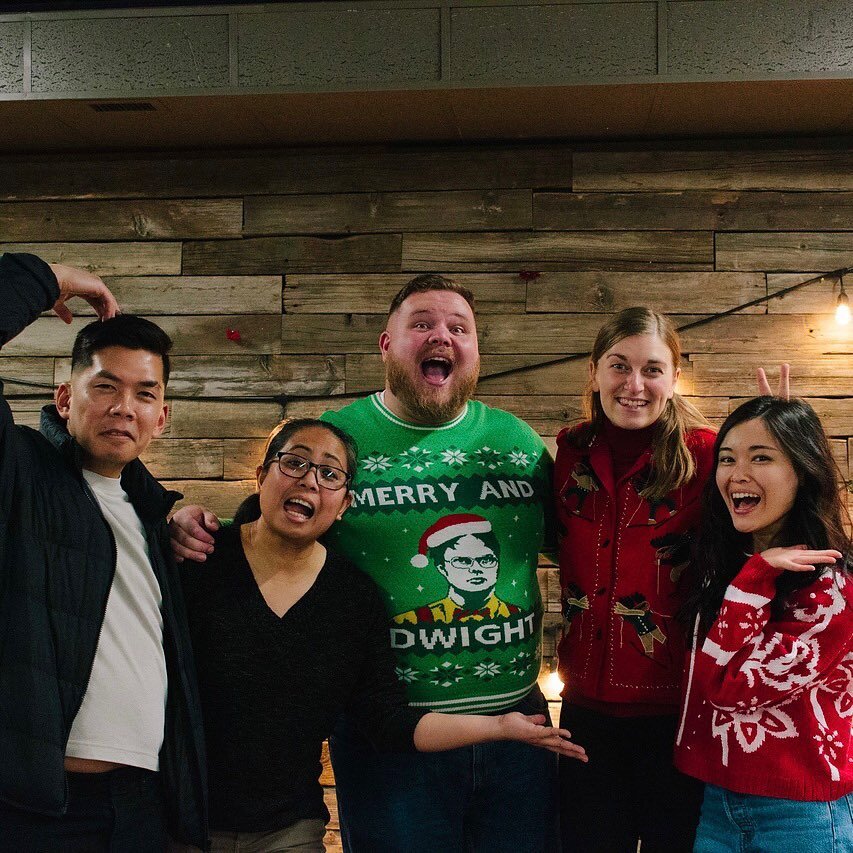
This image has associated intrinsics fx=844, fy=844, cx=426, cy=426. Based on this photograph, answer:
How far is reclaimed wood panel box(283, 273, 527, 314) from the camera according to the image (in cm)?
348

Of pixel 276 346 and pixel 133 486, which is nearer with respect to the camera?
pixel 133 486

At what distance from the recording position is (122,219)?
3621mm

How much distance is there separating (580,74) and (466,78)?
413 mm

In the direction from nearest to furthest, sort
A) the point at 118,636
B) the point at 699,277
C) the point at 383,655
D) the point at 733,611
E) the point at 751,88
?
the point at 118,636
the point at 733,611
the point at 383,655
the point at 751,88
the point at 699,277

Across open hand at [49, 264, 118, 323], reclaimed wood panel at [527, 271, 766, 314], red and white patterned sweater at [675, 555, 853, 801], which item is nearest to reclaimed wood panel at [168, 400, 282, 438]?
reclaimed wood panel at [527, 271, 766, 314]

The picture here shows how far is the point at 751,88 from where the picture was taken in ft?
10.0

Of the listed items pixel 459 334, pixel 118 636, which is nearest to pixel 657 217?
pixel 459 334

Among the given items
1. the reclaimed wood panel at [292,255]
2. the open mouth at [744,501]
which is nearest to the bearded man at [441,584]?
the open mouth at [744,501]

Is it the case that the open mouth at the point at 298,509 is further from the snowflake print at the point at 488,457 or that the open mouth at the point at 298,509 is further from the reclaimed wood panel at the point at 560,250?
the reclaimed wood panel at the point at 560,250

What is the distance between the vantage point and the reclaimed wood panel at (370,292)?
3.48 m

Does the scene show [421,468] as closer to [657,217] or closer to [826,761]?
[826,761]

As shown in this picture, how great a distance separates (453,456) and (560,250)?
1.63 metres

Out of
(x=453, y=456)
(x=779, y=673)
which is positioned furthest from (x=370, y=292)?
(x=779, y=673)

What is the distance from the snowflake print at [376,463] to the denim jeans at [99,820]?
0.85 meters
